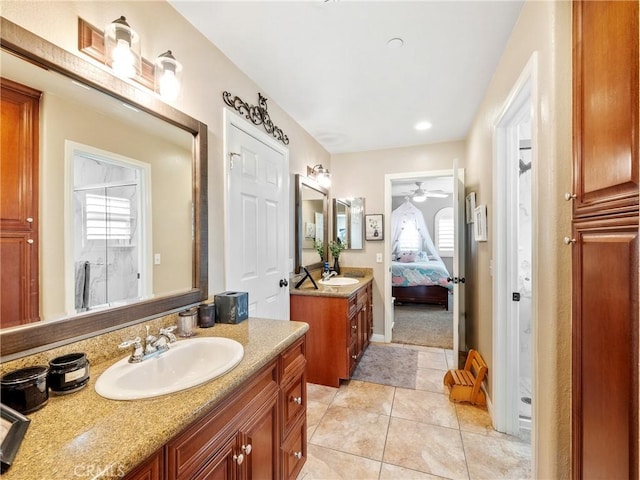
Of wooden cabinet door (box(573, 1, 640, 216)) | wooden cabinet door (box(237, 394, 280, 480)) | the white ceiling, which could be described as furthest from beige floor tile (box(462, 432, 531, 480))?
the white ceiling

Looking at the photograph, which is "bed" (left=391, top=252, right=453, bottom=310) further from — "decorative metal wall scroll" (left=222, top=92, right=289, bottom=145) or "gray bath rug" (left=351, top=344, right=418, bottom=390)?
"decorative metal wall scroll" (left=222, top=92, right=289, bottom=145)

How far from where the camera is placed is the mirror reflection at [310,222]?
2.96m

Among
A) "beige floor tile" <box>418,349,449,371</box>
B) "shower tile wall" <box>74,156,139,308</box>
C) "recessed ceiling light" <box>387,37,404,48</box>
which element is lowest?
"beige floor tile" <box>418,349,449,371</box>

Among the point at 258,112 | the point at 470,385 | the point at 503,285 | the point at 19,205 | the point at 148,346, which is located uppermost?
the point at 258,112

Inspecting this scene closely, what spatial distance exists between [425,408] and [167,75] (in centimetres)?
279

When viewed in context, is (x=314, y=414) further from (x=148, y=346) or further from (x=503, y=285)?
(x=503, y=285)

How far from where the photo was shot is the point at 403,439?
75.0 inches

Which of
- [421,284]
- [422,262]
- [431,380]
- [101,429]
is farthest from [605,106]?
[422,262]

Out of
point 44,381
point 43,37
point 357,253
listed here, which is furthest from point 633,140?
point 357,253

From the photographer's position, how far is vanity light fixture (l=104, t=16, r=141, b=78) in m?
1.12

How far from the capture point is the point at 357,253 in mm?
3861

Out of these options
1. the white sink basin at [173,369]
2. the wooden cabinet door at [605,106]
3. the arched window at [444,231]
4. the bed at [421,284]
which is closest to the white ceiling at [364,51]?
the wooden cabinet door at [605,106]

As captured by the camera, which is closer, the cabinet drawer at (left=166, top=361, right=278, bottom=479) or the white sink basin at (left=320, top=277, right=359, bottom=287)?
the cabinet drawer at (left=166, top=361, right=278, bottom=479)

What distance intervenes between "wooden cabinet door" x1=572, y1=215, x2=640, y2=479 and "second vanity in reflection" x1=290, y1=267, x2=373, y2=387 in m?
1.72
